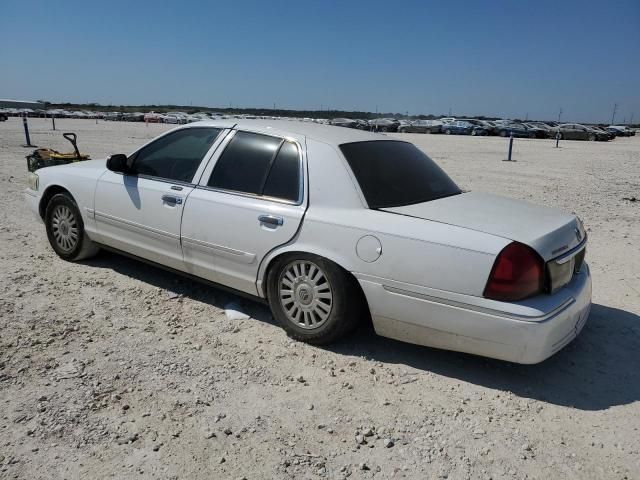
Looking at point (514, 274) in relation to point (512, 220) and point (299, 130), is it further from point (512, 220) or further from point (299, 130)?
point (299, 130)

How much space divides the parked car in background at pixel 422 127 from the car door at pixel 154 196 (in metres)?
48.6

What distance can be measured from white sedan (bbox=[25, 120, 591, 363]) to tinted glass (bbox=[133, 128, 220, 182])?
0.01 metres

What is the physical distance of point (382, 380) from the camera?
10.7 ft

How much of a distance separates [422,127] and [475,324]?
50.1 metres

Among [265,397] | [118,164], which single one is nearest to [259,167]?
[118,164]

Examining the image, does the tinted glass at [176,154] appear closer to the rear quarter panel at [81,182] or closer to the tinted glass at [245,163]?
the tinted glass at [245,163]

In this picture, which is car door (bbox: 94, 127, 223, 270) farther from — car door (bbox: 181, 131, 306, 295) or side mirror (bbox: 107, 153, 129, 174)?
car door (bbox: 181, 131, 306, 295)

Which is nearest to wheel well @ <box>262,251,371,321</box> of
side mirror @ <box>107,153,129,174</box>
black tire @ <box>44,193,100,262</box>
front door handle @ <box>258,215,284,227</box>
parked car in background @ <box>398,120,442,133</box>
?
front door handle @ <box>258,215,284,227</box>

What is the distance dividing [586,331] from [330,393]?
2.23 meters

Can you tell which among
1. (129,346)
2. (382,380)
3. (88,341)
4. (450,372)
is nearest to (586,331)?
(450,372)

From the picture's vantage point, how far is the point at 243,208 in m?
3.75

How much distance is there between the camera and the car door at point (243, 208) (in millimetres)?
3637

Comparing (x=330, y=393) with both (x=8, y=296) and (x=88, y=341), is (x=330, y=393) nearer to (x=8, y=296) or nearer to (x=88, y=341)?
(x=88, y=341)

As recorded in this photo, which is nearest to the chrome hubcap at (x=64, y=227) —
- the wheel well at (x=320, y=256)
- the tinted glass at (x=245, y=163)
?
the tinted glass at (x=245, y=163)
